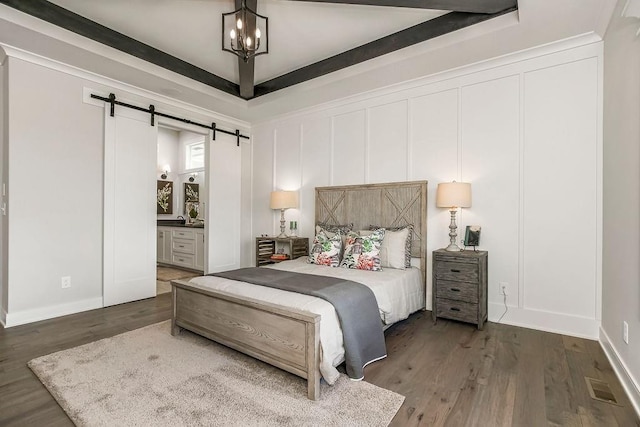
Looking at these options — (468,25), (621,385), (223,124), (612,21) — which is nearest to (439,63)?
(468,25)

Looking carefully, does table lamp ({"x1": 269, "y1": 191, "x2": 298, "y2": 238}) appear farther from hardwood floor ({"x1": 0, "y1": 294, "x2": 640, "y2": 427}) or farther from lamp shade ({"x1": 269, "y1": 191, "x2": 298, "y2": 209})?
hardwood floor ({"x1": 0, "y1": 294, "x2": 640, "y2": 427})

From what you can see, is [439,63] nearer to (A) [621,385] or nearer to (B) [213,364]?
(A) [621,385]

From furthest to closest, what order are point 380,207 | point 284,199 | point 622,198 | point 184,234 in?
point 184,234 → point 284,199 → point 380,207 → point 622,198

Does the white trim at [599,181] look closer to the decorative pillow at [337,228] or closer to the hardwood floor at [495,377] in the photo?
the hardwood floor at [495,377]

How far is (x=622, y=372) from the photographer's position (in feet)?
7.05

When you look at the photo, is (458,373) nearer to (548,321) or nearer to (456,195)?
(548,321)

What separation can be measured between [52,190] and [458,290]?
4.33 m

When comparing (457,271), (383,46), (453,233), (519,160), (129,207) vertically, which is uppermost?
(383,46)

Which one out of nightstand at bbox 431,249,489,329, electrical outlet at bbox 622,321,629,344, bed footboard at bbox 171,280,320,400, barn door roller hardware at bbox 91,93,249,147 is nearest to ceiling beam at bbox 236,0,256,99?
barn door roller hardware at bbox 91,93,249,147

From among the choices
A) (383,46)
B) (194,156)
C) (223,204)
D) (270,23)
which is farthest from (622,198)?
(194,156)

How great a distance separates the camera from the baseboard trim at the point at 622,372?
6.17ft

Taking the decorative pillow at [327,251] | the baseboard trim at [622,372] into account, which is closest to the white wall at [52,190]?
the decorative pillow at [327,251]

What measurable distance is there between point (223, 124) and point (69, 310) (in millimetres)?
3325

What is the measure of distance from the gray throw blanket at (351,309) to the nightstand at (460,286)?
1.07m
